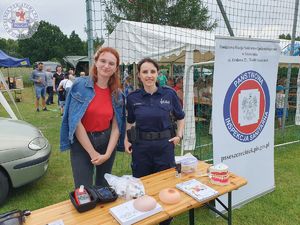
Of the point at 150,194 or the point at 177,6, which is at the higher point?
the point at 177,6

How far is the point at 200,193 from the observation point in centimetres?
202

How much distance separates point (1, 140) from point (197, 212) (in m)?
2.56

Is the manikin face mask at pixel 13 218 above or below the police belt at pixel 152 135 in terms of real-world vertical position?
below

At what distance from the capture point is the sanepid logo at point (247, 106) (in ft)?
10.2

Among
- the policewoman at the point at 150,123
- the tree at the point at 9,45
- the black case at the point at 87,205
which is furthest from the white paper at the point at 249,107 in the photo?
the tree at the point at 9,45

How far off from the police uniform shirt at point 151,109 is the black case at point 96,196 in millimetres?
757

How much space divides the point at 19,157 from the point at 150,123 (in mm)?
1926

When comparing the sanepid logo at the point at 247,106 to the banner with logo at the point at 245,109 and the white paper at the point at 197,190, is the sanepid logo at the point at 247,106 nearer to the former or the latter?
the banner with logo at the point at 245,109

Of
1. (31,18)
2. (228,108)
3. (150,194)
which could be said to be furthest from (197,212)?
(31,18)

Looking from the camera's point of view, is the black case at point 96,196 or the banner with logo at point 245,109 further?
the banner with logo at point 245,109

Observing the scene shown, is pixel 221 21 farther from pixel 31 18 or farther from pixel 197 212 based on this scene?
pixel 31 18

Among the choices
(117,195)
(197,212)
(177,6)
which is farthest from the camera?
(177,6)

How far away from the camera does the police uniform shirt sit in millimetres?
2535

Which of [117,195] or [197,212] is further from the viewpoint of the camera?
[197,212]
